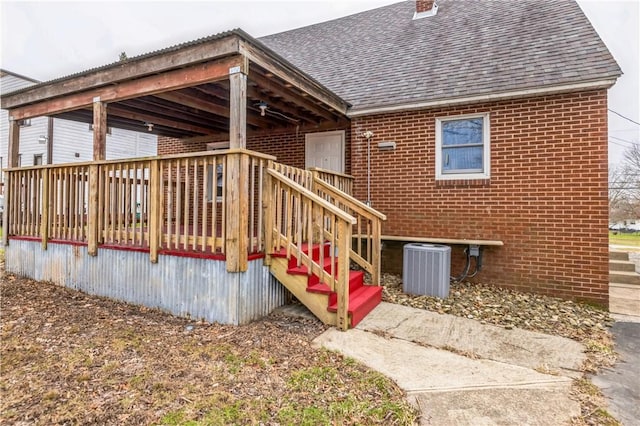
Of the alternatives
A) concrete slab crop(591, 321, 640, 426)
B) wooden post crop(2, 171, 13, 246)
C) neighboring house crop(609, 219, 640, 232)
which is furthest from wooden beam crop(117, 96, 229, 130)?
neighboring house crop(609, 219, 640, 232)

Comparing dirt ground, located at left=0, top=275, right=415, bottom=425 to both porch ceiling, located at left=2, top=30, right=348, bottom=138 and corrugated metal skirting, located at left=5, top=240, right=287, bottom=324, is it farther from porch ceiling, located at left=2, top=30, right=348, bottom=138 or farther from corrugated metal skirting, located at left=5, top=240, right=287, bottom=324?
porch ceiling, located at left=2, top=30, right=348, bottom=138

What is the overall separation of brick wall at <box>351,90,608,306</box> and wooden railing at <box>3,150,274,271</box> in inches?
121

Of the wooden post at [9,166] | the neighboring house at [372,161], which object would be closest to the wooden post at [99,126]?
the neighboring house at [372,161]

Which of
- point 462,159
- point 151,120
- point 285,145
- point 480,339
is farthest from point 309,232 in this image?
point 151,120

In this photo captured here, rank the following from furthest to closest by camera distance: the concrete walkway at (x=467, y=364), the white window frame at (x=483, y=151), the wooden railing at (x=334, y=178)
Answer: the white window frame at (x=483, y=151) < the wooden railing at (x=334, y=178) < the concrete walkway at (x=467, y=364)

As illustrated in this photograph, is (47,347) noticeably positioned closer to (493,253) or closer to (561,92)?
(493,253)

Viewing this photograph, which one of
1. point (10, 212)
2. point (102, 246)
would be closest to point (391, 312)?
point (102, 246)

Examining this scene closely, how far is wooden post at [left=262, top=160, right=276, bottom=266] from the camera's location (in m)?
4.34

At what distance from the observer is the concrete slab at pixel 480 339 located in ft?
10.8

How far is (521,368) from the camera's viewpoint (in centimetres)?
312

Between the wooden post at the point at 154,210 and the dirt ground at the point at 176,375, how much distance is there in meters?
0.90

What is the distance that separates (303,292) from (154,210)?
224 centimetres

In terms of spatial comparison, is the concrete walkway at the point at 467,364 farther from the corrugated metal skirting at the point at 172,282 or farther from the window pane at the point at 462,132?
the window pane at the point at 462,132

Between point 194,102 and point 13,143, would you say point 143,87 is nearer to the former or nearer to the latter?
point 194,102
